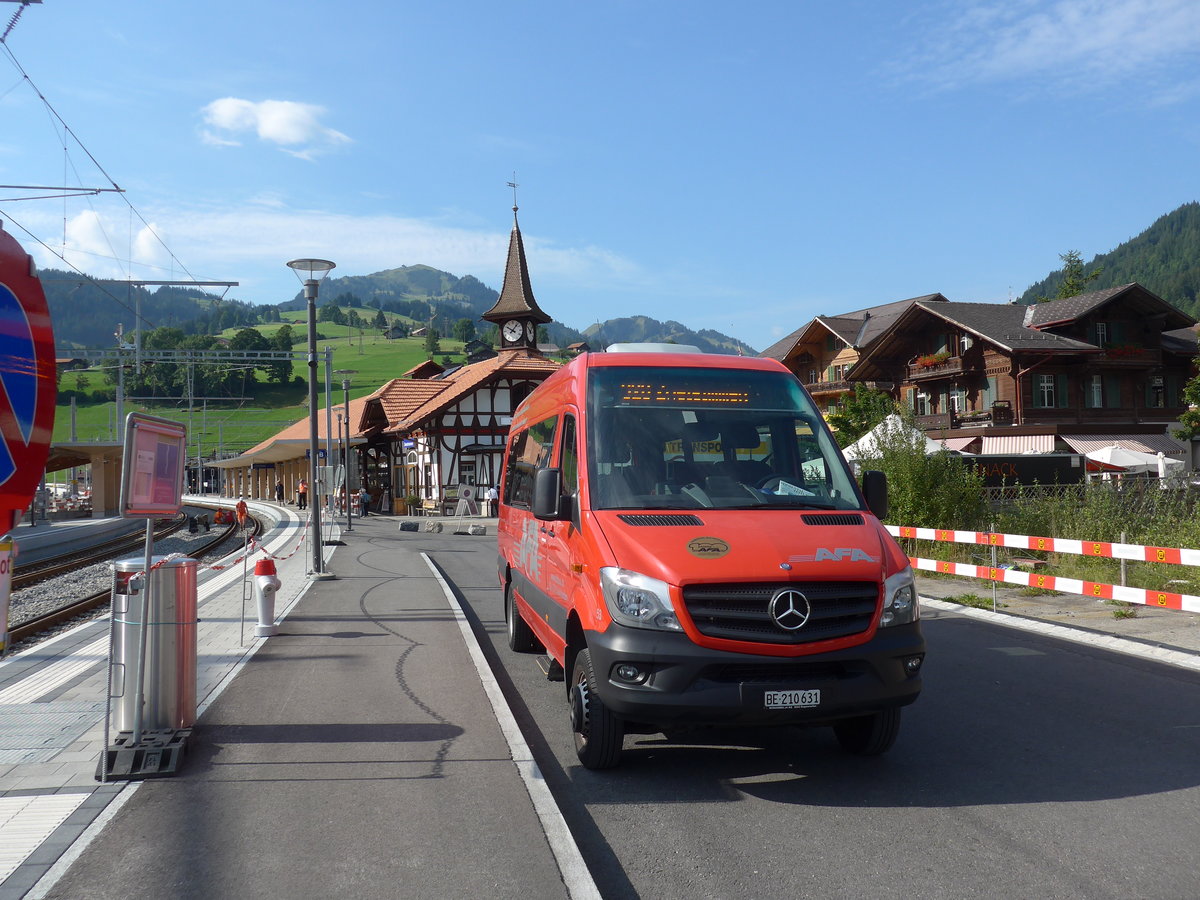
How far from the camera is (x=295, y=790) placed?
5.58m

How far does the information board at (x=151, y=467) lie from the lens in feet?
18.8

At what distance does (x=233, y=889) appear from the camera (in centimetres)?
421

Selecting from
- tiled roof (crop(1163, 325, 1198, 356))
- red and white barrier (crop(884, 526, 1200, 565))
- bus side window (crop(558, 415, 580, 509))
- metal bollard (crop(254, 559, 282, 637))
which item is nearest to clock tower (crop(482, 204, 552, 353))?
tiled roof (crop(1163, 325, 1198, 356))

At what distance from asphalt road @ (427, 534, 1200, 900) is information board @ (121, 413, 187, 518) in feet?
9.21

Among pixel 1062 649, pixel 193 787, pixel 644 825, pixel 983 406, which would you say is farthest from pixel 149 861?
pixel 983 406

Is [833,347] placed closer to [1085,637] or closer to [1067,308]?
[1067,308]

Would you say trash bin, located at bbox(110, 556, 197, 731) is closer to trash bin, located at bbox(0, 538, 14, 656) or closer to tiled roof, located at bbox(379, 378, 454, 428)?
trash bin, located at bbox(0, 538, 14, 656)

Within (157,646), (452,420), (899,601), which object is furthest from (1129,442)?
(157,646)

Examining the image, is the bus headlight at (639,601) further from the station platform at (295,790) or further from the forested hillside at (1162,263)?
the forested hillside at (1162,263)

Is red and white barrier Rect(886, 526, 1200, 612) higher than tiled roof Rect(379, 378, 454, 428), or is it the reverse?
tiled roof Rect(379, 378, 454, 428)

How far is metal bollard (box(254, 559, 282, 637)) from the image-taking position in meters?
10.9

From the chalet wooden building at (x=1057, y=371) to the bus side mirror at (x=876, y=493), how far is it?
37888 millimetres

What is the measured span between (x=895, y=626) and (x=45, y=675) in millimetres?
7511

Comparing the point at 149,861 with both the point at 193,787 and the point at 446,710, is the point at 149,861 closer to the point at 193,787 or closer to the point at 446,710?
the point at 193,787
